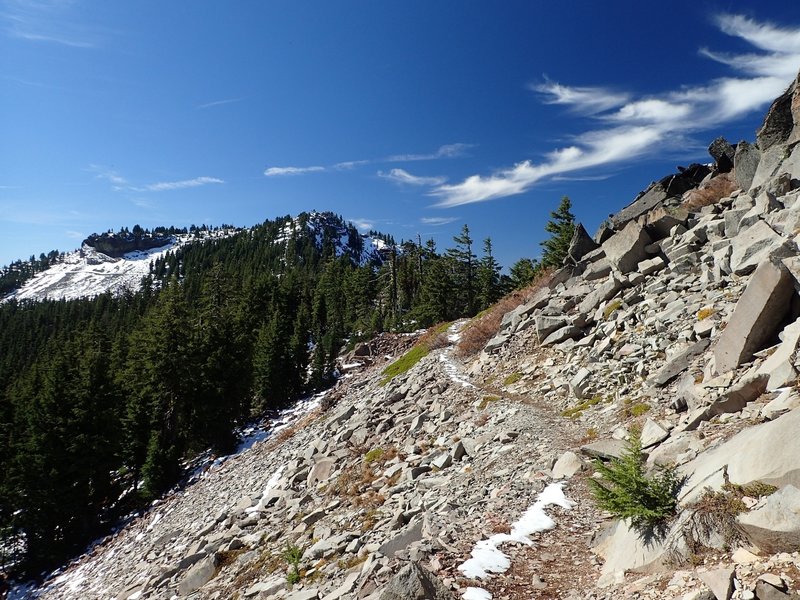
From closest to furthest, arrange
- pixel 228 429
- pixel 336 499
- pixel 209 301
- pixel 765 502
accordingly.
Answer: pixel 765 502
pixel 336 499
pixel 228 429
pixel 209 301

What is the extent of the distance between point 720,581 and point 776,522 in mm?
939

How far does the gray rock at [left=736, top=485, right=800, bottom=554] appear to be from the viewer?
469cm

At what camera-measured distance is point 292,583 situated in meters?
9.89

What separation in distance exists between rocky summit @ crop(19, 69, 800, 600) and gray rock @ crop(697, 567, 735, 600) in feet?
0.09

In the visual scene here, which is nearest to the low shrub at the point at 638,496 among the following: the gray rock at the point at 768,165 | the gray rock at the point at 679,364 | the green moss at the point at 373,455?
the gray rock at the point at 679,364

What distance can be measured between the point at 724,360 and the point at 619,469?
21.1ft

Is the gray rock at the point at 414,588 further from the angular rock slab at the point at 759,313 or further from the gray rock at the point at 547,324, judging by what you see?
the gray rock at the point at 547,324

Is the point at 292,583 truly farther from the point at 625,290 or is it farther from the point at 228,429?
the point at 228,429

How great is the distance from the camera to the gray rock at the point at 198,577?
13305 mm

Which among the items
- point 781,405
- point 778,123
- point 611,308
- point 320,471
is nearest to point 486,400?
point 611,308

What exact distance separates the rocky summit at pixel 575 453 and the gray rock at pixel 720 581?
26mm

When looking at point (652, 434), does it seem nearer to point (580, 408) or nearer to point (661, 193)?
point (580, 408)

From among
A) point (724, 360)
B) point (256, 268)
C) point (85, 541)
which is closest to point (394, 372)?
point (724, 360)

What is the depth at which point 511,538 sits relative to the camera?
798 centimetres
